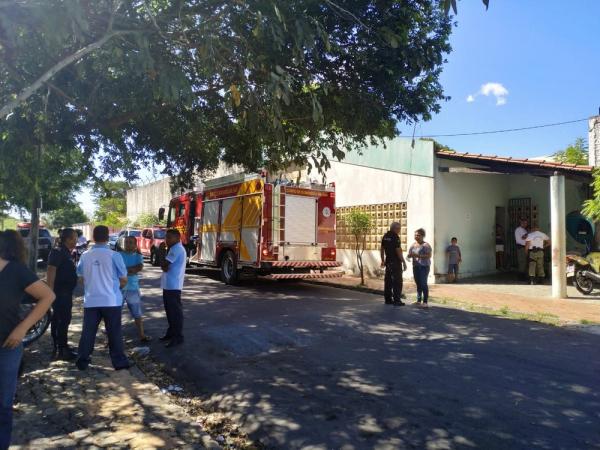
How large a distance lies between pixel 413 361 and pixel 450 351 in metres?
0.75

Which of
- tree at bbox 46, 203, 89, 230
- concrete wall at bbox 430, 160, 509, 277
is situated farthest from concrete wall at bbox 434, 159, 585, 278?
tree at bbox 46, 203, 89, 230

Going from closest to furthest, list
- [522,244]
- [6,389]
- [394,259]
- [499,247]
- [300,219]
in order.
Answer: [6,389]
[394,259]
[300,219]
[522,244]
[499,247]

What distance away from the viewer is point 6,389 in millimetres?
3072

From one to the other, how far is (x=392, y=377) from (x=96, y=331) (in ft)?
11.0

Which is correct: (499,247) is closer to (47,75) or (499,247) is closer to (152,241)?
(47,75)

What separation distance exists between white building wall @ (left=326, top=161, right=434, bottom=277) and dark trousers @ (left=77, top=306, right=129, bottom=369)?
942cm

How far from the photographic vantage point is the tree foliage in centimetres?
500

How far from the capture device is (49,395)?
4.73 m

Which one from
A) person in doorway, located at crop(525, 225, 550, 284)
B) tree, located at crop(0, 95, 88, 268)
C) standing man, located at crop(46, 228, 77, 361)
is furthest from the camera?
person in doorway, located at crop(525, 225, 550, 284)

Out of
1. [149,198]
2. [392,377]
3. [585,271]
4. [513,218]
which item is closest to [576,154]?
[513,218]

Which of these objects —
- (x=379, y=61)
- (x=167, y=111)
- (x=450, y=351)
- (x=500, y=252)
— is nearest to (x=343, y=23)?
(x=379, y=61)

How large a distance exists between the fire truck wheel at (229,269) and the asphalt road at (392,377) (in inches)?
163

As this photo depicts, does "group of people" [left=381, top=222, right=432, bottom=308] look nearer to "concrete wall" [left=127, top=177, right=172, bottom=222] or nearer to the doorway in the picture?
the doorway

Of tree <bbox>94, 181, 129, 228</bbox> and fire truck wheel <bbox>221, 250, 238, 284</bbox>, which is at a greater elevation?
tree <bbox>94, 181, 129, 228</bbox>
